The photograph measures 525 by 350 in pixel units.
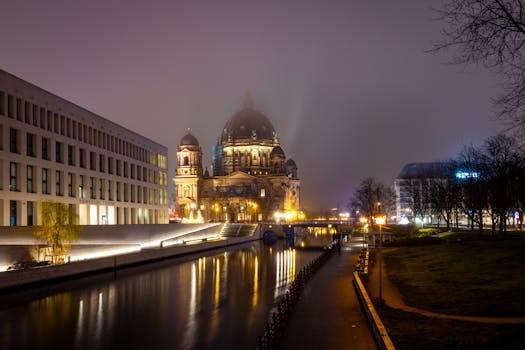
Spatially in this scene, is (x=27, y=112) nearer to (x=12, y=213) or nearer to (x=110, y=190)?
(x=12, y=213)

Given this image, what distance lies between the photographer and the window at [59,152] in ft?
213

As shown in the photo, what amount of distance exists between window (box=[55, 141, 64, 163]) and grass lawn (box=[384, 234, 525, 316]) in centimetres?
3768

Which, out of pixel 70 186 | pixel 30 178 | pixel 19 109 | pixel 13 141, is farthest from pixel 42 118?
pixel 70 186

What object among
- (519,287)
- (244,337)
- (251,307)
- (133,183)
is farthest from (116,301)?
(133,183)

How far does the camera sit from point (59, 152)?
65562 mm

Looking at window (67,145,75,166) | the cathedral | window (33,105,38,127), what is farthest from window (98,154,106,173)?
the cathedral

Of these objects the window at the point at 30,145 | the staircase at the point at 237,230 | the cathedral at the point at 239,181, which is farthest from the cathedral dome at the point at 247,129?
the window at the point at 30,145

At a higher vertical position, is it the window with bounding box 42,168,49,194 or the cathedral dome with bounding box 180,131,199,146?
the cathedral dome with bounding box 180,131,199,146

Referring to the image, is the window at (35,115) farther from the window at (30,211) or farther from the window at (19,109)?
the window at (30,211)

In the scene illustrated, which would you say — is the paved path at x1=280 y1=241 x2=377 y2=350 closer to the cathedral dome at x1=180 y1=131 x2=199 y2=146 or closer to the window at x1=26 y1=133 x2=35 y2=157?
the window at x1=26 y1=133 x2=35 y2=157

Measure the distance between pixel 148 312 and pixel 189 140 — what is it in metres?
150

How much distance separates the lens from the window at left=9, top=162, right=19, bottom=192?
5556 cm

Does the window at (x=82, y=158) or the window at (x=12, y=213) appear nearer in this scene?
the window at (x=12, y=213)

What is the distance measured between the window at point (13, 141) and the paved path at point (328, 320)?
32902mm
